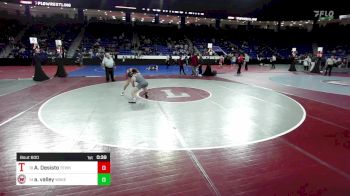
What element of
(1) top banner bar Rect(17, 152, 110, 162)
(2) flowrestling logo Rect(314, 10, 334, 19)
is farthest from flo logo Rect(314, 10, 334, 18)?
(1) top banner bar Rect(17, 152, 110, 162)

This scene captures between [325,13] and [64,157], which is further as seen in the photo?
[325,13]

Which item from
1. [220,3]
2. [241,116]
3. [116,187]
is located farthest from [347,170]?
[220,3]

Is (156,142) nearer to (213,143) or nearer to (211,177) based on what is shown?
(213,143)

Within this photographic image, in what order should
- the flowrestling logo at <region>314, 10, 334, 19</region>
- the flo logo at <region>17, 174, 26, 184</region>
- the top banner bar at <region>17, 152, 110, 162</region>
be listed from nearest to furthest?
the top banner bar at <region>17, 152, 110, 162</region>, the flo logo at <region>17, 174, 26, 184</region>, the flowrestling logo at <region>314, 10, 334, 19</region>

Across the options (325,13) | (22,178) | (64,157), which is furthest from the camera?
(325,13)

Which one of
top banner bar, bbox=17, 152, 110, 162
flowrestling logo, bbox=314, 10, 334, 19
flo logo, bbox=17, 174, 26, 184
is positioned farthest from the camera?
flowrestling logo, bbox=314, 10, 334, 19
